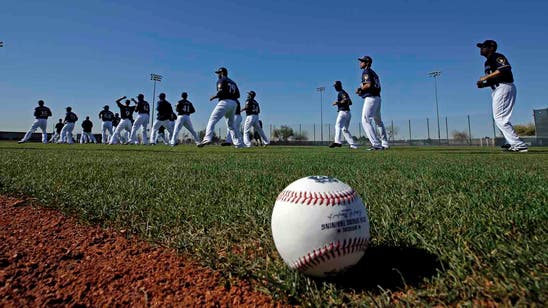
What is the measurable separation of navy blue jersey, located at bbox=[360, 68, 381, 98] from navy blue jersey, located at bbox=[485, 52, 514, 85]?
3.03 m

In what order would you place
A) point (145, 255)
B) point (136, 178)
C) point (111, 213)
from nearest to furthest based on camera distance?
point (145, 255) → point (111, 213) → point (136, 178)

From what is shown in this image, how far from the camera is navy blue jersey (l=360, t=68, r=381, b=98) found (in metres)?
9.98

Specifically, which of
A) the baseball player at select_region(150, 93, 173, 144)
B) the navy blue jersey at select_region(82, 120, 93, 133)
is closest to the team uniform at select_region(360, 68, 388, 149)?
the baseball player at select_region(150, 93, 173, 144)

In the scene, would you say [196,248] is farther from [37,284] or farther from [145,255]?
[37,284]

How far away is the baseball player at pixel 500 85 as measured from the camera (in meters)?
7.53

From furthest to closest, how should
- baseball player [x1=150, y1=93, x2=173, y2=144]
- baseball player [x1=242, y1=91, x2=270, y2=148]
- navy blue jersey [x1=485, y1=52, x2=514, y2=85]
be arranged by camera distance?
baseball player [x1=150, y1=93, x2=173, y2=144] < baseball player [x1=242, y1=91, x2=270, y2=148] < navy blue jersey [x1=485, y1=52, x2=514, y2=85]

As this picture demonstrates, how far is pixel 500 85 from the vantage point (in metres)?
7.67

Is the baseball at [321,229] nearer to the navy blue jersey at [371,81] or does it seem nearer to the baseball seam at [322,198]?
the baseball seam at [322,198]

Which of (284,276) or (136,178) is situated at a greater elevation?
(136,178)

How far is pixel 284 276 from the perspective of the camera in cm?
137

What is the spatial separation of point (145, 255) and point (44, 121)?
67.0ft

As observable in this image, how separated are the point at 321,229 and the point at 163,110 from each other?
647 inches

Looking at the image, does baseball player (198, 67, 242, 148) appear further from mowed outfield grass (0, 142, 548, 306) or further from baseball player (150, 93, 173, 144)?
mowed outfield grass (0, 142, 548, 306)

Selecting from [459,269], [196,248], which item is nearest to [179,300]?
[196,248]
